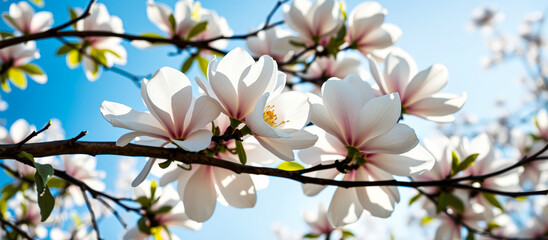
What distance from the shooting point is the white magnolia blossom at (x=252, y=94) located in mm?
459

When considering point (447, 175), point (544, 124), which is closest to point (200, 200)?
point (447, 175)

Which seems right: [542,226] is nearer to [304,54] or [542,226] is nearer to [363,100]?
[304,54]

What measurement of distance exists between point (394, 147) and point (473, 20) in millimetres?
7287

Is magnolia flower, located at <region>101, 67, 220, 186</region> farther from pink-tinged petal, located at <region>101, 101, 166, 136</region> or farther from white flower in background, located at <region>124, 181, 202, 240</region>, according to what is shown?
white flower in background, located at <region>124, 181, 202, 240</region>

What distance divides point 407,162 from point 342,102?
0.14 m

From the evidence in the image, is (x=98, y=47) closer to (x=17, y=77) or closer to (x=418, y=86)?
(x=17, y=77)

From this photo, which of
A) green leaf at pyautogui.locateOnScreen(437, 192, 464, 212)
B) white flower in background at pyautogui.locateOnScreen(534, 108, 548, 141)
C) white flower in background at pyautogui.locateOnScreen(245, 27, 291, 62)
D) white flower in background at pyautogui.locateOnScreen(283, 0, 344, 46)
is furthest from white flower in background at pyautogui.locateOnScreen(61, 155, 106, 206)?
white flower in background at pyautogui.locateOnScreen(534, 108, 548, 141)

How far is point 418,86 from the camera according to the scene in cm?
70

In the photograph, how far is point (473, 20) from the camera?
6.73 metres

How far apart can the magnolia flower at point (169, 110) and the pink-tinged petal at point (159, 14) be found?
72 centimetres

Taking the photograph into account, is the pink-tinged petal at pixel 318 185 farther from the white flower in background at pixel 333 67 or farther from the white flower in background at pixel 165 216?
the white flower in background at pixel 333 67

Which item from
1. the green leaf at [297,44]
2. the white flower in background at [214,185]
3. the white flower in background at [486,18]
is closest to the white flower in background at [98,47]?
the green leaf at [297,44]

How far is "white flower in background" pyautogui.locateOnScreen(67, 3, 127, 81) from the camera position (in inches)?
44.9

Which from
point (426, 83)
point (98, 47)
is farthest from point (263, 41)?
point (426, 83)
